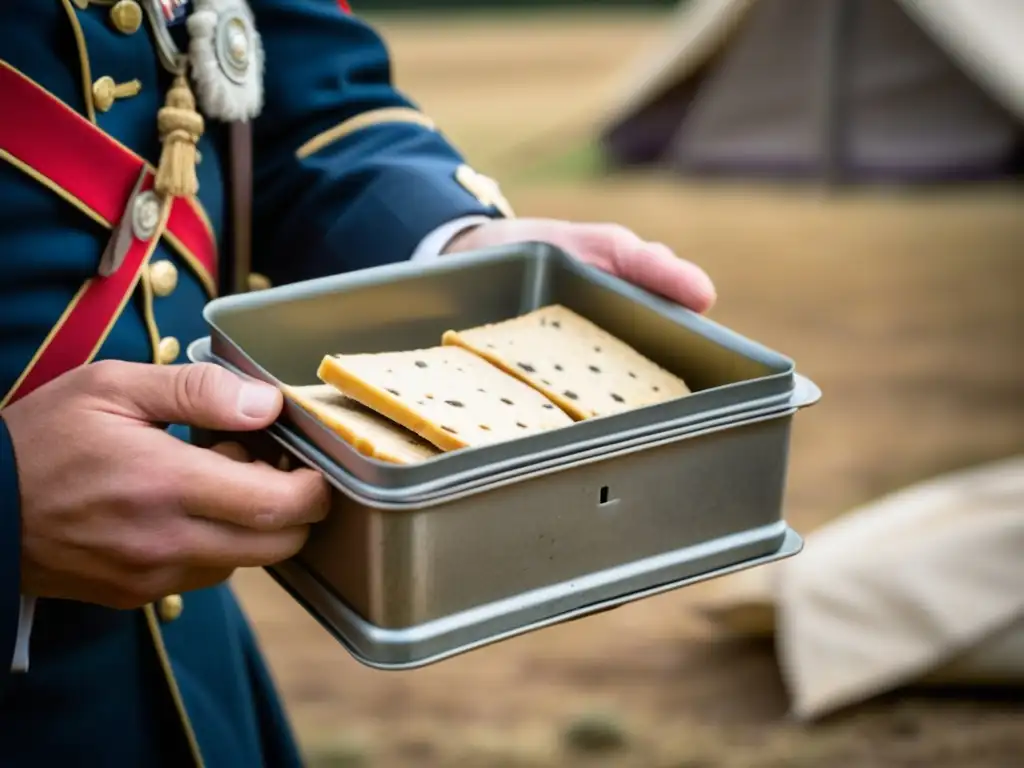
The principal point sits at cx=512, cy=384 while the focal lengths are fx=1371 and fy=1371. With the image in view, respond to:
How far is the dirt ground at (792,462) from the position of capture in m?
2.08

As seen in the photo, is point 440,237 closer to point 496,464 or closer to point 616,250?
point 616,250

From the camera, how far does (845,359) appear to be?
11.0ft

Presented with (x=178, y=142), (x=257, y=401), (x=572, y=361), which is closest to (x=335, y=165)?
(x=178, y=142)

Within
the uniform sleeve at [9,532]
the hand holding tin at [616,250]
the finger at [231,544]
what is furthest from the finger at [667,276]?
the uniform sleeve at [9,532]

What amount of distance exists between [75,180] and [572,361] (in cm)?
34

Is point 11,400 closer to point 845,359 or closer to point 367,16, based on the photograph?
point 845,359

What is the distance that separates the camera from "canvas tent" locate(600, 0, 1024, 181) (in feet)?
14.5

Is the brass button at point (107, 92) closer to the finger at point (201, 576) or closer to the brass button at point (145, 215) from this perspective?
the brass button at point (145, 215)

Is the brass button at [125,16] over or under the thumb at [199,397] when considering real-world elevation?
over

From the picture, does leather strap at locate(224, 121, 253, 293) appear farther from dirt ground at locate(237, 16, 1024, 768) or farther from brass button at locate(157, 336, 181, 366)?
dirt ground at locate(237, 16, 1024, 768)

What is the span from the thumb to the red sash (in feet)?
0.52

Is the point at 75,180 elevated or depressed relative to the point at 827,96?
elevated

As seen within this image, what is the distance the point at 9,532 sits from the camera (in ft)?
2.42

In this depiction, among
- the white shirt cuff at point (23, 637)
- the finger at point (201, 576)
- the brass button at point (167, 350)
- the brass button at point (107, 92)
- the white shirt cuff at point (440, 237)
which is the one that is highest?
the brass button at point (107, 92)
